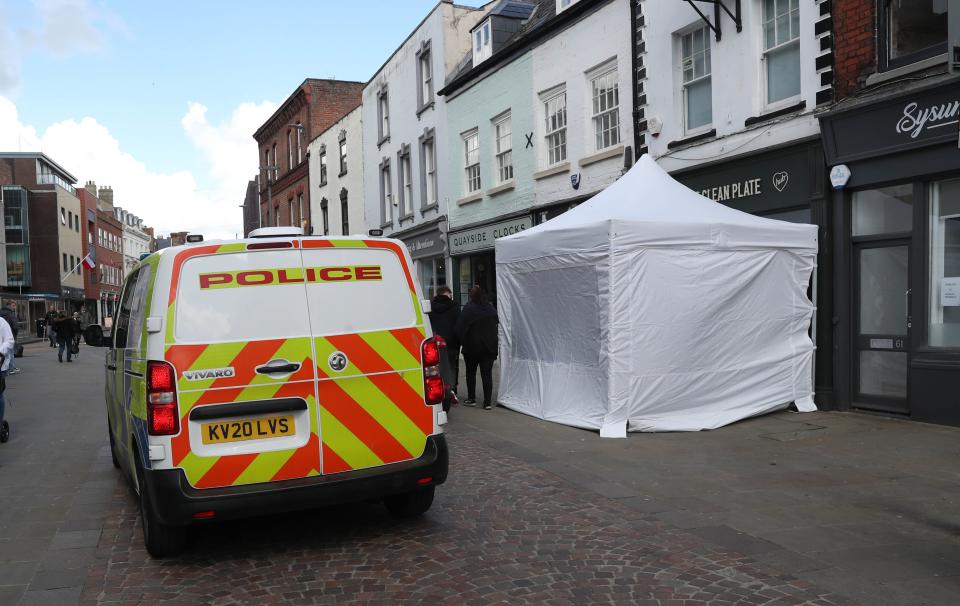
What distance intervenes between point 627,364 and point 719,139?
4.52 metres

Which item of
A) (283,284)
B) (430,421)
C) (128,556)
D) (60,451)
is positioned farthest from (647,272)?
(60,451)

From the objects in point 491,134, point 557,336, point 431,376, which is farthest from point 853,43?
point 491,134

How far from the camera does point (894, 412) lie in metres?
9.23

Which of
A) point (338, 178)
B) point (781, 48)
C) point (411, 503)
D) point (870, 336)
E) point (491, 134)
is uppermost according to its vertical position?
point (338, 178)

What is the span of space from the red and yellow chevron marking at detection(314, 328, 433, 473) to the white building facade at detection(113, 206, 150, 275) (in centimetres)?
8781

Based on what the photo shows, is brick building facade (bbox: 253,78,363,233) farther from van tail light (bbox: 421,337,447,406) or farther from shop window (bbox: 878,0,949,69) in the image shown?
van tail light (bbox: 421,337,447,406)

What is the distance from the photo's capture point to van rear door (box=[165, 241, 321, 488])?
4438 mm

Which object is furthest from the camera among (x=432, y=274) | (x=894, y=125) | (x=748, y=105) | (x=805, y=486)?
(x=432, y=274)

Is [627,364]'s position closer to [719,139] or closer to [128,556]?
[719,139]

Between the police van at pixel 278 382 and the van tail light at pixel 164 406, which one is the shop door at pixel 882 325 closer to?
the police van at pixel 278 382

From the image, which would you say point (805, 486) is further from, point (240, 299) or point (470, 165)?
point (470, 165)

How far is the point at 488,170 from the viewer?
1886 centimetres

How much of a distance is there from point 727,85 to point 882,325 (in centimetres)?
412

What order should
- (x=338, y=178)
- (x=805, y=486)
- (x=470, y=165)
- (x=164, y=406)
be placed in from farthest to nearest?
1. (x=338, y=178)
2. (x=470, y=165)
3. (x=805, y=486)
4. (x=164, y=406)
